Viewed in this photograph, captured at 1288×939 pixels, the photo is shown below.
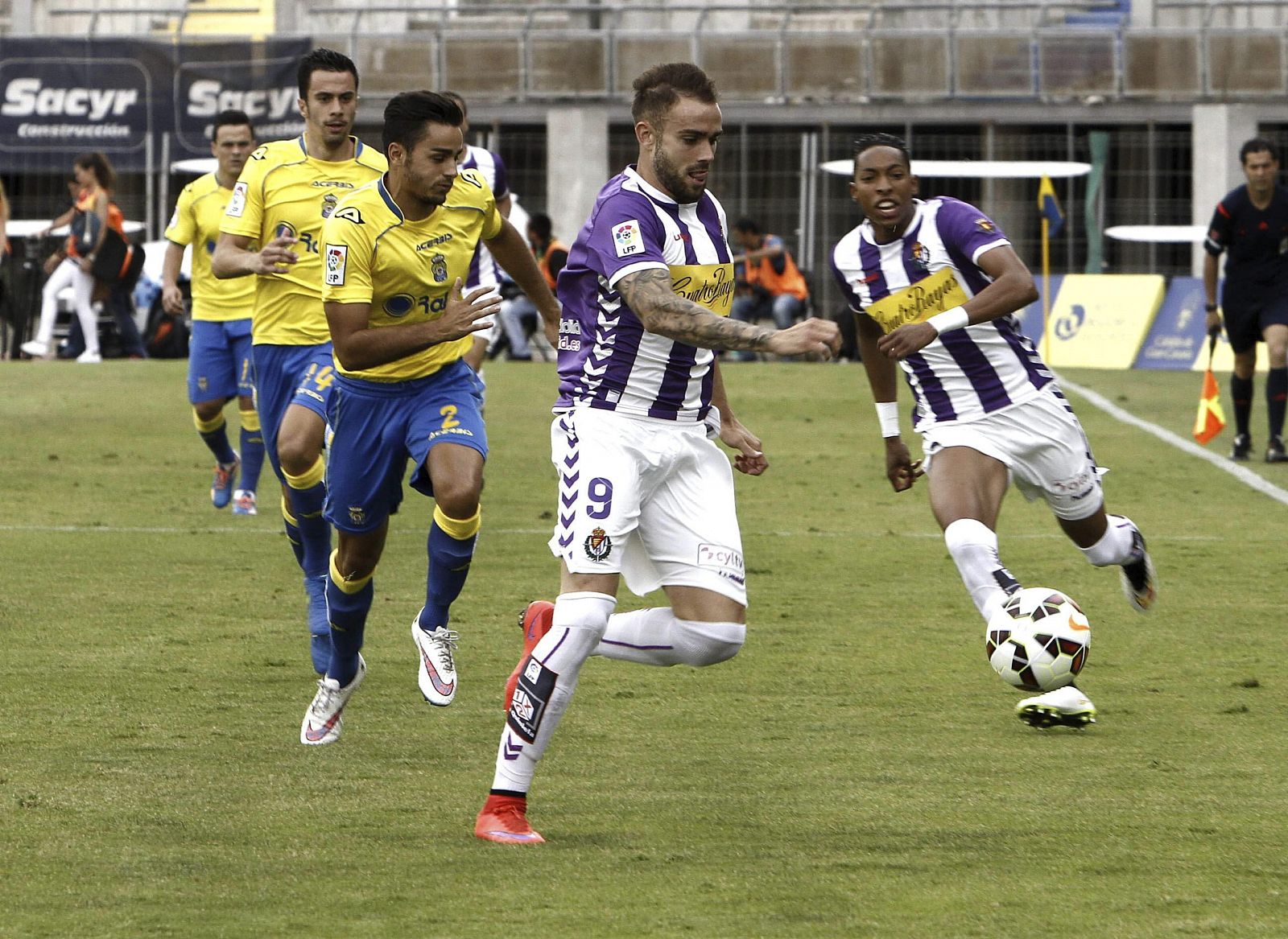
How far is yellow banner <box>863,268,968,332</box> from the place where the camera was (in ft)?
24.9

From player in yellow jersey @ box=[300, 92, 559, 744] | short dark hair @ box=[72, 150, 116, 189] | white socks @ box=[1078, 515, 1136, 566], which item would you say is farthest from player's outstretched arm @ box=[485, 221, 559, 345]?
short dark hair @ box=[72, 150, 116, 189]

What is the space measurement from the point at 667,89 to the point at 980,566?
7.48ft

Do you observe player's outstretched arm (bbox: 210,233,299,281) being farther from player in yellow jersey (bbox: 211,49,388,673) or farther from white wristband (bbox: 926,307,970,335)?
white wristband (bbox: 926,307,970,335)

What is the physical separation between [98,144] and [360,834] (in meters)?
24.2

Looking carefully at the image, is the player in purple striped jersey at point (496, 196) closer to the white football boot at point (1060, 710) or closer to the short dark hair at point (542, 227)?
the white football boot at point (1060, 710)

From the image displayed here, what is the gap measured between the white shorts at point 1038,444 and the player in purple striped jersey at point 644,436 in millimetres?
1797

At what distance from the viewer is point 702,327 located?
5293 millimetres

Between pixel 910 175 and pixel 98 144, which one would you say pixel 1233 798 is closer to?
pixel 910 175

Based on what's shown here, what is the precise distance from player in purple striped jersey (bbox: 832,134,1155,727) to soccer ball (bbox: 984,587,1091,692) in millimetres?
616

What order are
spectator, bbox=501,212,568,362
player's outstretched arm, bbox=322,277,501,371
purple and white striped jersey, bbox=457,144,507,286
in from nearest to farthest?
player's outstretched arm, bbox=322,277,501,371 < purple and white striped jersey, bbox=457,144,507,286 < spectator, bbox=501,212,568,362

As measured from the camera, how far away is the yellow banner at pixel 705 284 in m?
5.70

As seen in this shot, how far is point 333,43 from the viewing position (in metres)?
31.4

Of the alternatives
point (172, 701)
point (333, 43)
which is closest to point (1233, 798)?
point (172, 701)

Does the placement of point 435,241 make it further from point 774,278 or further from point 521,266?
point 774,278
